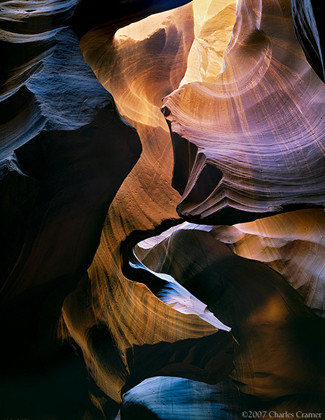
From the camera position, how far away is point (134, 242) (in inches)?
70.5

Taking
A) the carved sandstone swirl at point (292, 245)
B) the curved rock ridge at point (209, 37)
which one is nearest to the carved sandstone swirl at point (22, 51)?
the carved sandstone swirl at point (292, 245)

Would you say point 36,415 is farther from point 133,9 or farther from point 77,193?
point 133,9

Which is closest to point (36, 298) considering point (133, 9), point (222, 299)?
point (222, 299)

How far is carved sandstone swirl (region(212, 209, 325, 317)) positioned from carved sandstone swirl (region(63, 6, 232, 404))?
350mm

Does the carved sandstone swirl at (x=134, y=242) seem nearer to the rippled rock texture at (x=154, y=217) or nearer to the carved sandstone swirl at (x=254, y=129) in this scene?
the rippled rock texture at (x=154, y=217)

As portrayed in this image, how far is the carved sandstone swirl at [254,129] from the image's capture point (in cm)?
127

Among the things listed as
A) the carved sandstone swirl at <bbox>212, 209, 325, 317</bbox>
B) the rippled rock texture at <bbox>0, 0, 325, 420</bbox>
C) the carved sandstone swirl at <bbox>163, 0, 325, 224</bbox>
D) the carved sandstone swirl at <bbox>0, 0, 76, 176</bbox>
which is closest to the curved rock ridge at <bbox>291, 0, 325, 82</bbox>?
the rippled rock texture at <bbox>0, 0, 325, 420</bbox>

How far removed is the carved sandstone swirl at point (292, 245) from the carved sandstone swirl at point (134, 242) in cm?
35

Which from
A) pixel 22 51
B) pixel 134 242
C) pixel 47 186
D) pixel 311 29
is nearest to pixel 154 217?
pixel 134 242

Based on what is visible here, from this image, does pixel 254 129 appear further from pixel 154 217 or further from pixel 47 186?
pixel 47 186

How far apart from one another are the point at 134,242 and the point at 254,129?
0.80 metres

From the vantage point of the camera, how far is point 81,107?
1.11m

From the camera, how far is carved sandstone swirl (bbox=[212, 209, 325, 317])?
133 cm

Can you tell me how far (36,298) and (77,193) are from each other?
1.35ft
